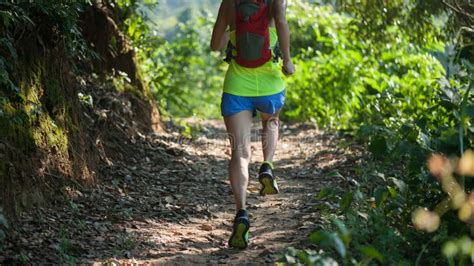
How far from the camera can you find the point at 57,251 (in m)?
4.39

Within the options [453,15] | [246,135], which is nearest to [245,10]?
[246,135]

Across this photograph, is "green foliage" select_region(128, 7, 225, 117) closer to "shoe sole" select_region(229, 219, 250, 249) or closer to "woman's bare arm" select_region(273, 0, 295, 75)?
"woman's bare arm" select_region(273, 0, 295, 75)

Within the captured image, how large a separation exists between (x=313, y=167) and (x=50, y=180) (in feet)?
12.2

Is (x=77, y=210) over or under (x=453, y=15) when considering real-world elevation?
under

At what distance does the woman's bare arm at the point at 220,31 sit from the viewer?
5.14 m

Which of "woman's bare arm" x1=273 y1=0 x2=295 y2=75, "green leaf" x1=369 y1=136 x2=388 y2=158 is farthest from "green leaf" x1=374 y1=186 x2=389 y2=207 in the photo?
"woman's bare arm" x1=273 y1=0 x2=295 y2=75

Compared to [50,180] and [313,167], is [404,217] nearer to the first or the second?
[50,180]

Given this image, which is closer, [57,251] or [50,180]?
[57,251]

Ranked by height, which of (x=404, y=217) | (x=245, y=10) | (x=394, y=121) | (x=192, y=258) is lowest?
(x=192, y=258)

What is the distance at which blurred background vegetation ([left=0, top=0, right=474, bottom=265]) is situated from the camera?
4.17 metres

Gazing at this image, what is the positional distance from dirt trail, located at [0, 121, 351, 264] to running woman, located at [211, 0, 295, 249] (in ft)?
1.51

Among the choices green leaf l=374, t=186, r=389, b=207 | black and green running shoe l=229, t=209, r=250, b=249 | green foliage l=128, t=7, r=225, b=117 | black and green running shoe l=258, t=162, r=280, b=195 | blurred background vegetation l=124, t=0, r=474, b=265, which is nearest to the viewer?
blurred background vegetation l=124, t=0, r=474, b=265

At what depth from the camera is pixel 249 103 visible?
504 centimetres

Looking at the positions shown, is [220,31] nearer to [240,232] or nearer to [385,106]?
[240,232]
